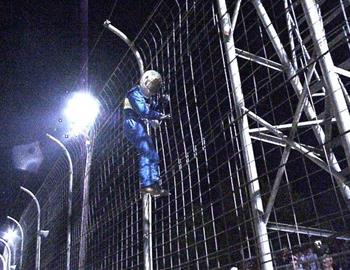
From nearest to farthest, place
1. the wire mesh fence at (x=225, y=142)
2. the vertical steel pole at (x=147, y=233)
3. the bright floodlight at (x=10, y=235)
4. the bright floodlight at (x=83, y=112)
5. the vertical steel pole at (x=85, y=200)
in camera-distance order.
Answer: the wire mesh fence at (x=225, y=142) → the vertical steel pole at (x=147, y=233) → the vertical steel pole at (x=85, y=200) → the bright floodlight at (x=83, y=112) → the bright floodlight at (x=10, y=235)

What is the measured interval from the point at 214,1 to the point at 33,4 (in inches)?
153

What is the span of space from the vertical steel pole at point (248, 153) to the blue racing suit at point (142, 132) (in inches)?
42.1

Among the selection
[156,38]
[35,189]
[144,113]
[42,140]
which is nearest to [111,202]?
[144,113]

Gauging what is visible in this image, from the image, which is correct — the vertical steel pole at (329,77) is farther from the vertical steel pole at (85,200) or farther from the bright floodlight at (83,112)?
the vertical steel pole at (85,200)

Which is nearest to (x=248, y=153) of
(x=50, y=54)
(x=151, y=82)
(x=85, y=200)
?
(x=151, y=82)

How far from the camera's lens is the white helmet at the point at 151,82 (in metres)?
4.03

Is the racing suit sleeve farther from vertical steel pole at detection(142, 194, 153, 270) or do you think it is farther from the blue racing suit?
vertical steel pole at detection(142, 194, 153, 270)

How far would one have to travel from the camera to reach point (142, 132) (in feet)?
13.8

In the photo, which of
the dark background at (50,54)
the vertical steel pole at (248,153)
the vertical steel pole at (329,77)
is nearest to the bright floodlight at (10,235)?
the dark background at (50,54)

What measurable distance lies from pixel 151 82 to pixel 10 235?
42.0 feet

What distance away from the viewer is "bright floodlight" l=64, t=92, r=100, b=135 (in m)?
5.91

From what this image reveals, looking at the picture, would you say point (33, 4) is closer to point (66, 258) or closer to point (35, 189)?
point (66, 258)

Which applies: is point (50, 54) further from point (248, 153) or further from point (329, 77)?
point (329, 77)

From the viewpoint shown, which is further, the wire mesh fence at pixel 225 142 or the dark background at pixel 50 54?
the dark background at pixel 50 54
